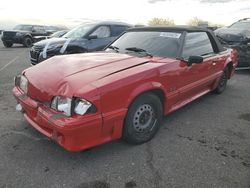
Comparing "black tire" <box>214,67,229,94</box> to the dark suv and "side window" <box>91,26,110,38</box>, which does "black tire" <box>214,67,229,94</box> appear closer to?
"side window" <box>91,26,110,38</box>

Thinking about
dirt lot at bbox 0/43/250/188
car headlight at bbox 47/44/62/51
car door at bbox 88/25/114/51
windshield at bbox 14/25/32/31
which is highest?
car door at bbox 88/25/114/51

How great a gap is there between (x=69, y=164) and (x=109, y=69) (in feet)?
4.02

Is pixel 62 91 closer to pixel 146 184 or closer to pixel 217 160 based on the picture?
pixel 146 184

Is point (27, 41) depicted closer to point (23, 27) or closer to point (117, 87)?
point (23, 27)

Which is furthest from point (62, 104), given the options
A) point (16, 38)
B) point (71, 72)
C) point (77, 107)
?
point (16, 38)

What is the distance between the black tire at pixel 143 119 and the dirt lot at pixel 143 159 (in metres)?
0.13

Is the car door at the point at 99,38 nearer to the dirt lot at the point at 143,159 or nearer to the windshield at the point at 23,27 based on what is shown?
the dirt lot at the point at 143,159

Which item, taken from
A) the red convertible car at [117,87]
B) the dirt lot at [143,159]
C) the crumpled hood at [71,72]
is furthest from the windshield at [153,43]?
the dirt lot at [143,159]

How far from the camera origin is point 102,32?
8664 mm

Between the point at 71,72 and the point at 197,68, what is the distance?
2135 mm

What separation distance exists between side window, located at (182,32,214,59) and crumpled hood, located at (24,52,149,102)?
856 millimetres

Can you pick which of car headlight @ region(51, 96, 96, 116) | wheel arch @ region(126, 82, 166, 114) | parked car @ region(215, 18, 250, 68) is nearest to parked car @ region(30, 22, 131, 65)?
parked car @ region(215, 18, 250, 68)

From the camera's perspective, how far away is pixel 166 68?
3.79 meters

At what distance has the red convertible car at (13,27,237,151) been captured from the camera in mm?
2928
